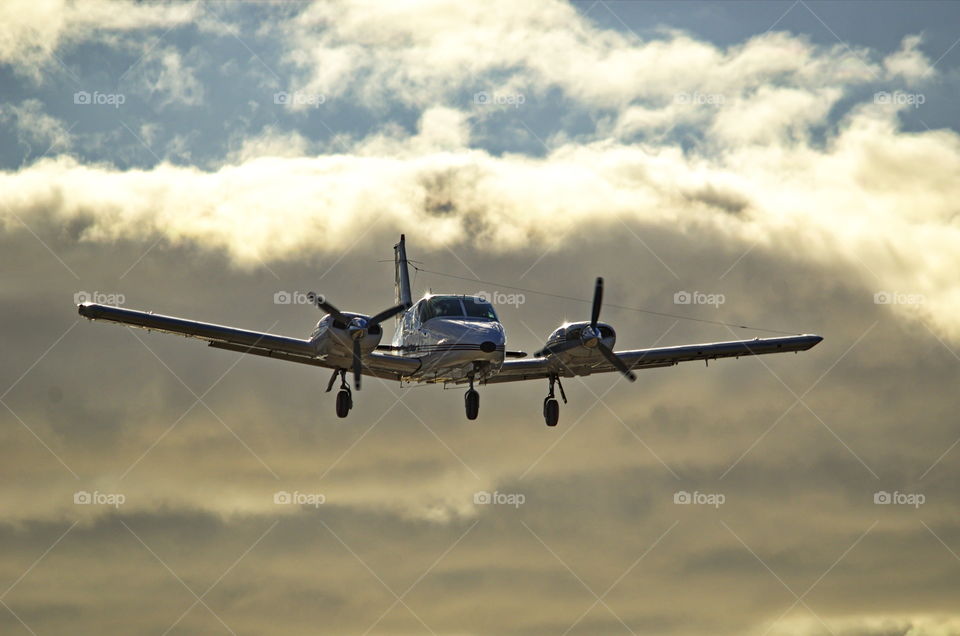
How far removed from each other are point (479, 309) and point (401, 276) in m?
17.1

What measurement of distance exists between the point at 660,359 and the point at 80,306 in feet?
72.4

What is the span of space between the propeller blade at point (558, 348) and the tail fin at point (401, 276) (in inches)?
577

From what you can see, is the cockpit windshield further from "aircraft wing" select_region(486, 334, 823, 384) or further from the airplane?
"aircraft wing" select_region(486, 334, 823, 384)

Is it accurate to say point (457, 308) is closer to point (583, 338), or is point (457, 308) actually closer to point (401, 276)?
point (583, 338)

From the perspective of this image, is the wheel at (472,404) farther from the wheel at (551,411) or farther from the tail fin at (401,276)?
the tail fin at (401,276)

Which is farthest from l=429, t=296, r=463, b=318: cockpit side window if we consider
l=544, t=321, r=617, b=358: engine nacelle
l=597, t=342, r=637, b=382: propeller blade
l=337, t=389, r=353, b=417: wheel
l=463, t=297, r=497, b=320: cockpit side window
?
l=597, t=342, r=637, b=382: propeller blade

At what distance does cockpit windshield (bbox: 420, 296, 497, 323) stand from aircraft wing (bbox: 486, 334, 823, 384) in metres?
3.16

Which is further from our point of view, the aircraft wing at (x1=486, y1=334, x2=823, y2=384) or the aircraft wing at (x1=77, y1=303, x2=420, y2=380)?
the aircraft wing at (x1=486, y1=334, x2=823, y2=384)

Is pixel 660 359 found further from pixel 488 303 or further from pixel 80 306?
pixel 80 306

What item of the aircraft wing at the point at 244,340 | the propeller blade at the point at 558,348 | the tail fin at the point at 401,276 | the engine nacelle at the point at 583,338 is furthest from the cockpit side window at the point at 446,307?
the tail fin at the point at 401,276

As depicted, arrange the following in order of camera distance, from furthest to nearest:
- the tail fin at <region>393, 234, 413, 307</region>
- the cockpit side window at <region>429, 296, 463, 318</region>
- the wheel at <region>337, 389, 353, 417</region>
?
the tail fin at <region>393, 234, 413, 307</region> < the wheel at <region>337, 389, 353, 417</region> < the cockpit side window at <region>429, 296, 463, 318</region>

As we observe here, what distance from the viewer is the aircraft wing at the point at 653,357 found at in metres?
47.3

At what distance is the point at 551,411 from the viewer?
47969mm

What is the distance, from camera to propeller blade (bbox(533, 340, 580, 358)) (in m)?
45.6
